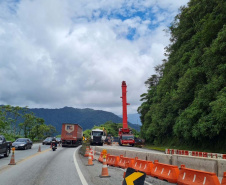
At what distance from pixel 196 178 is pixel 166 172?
6.93 ft

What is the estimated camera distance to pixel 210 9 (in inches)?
1304

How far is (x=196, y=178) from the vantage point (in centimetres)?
698

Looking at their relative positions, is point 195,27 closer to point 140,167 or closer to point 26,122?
point 140,167

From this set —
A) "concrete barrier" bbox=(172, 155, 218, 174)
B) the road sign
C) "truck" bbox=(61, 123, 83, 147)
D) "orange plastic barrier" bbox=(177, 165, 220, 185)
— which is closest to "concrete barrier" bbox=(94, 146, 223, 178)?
"concrete barrier" bbox=(172, 155, 218, 174)

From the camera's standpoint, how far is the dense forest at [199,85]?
23906mm

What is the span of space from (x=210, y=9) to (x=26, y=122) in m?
74.9

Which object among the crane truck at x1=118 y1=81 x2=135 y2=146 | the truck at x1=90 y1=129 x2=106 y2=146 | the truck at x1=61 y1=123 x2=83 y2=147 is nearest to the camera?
the truck at x1=61 y1=123 x2=83 y2=147

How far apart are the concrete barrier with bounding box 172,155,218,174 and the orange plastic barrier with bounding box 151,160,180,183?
102cm

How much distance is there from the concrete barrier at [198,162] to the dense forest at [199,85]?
36.8ft

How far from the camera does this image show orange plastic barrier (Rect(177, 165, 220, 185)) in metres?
6.23

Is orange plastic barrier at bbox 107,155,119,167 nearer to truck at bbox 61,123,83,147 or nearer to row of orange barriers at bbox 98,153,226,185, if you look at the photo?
row of orange barriers at bbox 98,153,226,185

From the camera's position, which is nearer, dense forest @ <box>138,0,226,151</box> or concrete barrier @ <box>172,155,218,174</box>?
concrete barrier @ <box>172,155,218,174</box>

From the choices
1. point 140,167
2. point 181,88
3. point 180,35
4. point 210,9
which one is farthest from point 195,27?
point 140,167

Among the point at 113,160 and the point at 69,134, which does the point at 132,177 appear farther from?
the point at 69,134
